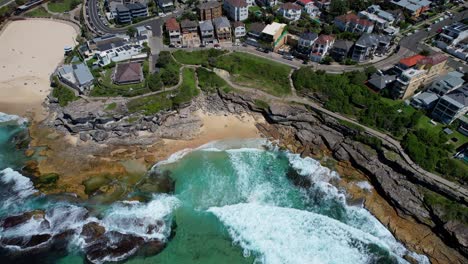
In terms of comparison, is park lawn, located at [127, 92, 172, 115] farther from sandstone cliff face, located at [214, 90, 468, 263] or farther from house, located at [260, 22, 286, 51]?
house, located at [260, 22, 286, 51]

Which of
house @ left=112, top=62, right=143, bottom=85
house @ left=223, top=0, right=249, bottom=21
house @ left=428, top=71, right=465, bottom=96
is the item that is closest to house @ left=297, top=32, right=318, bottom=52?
house @ left=223, top=0, right=249, bottom=21

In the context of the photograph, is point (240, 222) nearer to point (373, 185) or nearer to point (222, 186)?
point (222, 186)

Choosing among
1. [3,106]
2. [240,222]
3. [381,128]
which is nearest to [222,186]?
[240,222]

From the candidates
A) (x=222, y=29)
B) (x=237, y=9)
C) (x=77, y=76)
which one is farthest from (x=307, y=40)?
(x=77, y=76)

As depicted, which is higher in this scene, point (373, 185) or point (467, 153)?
point (467, 153)

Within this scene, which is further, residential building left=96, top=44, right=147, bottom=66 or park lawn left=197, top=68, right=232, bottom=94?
residential building left=96, top=44, right=147, bottom=66

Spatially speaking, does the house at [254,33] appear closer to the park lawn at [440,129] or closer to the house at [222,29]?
the house at [222,29]

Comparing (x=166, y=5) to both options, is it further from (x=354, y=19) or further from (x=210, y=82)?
(x=354, y=19)

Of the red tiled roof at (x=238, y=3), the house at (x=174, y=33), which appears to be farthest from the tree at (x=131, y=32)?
the red tiled roof at (x=238, y=3)
